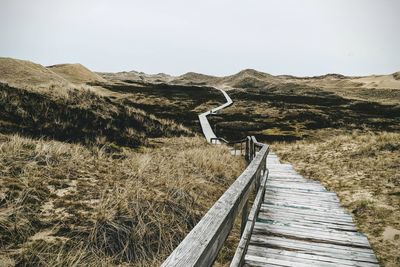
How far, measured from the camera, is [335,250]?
4434 mm

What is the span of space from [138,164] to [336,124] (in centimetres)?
3068

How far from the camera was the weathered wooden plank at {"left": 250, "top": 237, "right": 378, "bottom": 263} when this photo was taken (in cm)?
427

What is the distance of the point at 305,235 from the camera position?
493 cm

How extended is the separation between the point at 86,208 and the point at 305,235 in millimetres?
3326

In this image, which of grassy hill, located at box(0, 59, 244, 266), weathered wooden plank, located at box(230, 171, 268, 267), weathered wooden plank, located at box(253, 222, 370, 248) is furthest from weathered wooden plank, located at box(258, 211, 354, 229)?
grassy hill, located at box(0, 59, 244, 266)

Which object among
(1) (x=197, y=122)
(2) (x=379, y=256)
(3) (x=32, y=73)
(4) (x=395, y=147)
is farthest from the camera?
(3) (x=32, y=73)

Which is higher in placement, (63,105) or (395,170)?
(63,105)

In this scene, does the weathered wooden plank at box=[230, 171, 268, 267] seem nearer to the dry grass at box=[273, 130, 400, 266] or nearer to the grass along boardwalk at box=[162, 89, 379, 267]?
the grass along boardwalk at box=[162, 89, 379, 267]

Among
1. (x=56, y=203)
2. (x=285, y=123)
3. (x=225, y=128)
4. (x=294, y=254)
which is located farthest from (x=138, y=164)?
(x=285, y=123)

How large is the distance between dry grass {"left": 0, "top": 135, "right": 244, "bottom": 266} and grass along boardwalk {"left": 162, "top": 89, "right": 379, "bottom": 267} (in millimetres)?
1040

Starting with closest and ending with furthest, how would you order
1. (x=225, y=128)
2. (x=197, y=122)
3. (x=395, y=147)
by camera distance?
(x=395, y=147) < (x=225, y=128) < (x=197, y=122)

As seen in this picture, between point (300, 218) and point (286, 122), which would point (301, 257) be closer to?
point (300, 218)

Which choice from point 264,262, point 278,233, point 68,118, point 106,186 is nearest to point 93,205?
point 106,186

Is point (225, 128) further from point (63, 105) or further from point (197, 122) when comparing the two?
point (63, 105)
